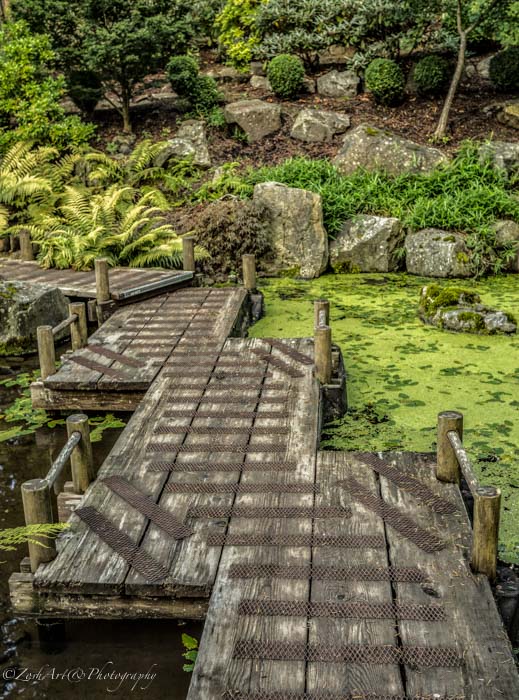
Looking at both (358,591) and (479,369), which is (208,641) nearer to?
(358,591)

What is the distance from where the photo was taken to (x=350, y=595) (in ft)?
12.8

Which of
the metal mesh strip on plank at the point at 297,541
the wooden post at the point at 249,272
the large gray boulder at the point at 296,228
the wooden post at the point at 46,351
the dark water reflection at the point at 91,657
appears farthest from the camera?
the large gray boulder at the point at 296,228

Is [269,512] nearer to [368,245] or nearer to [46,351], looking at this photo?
[46,351]

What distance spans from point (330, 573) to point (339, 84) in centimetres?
1417

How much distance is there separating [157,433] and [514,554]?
2.69 metres

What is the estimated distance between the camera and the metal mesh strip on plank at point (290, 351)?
24.3 ft

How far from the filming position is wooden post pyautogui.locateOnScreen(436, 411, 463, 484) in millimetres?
4812

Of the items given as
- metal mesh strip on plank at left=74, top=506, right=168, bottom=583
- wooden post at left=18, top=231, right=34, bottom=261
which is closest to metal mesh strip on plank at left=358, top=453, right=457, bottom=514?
metal mesh strip on plank at left=74, top=506, right=168, bottom=583

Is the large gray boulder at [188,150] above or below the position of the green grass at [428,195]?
above

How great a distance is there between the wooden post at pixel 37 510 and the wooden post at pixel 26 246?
835cm

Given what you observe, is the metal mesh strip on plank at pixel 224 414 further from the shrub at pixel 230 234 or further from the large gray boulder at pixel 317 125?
the large gray boulder at pixel 317 125

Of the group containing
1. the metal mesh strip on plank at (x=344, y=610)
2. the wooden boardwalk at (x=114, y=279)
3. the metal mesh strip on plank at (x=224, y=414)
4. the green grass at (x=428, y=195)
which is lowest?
the metal mesh strip on plank at (x=344, y=610)

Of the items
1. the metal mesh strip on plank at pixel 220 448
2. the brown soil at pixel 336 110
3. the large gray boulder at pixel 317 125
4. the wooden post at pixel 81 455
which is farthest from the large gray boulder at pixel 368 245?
the wooden post at pixel 81 455

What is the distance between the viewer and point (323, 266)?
11883mm
